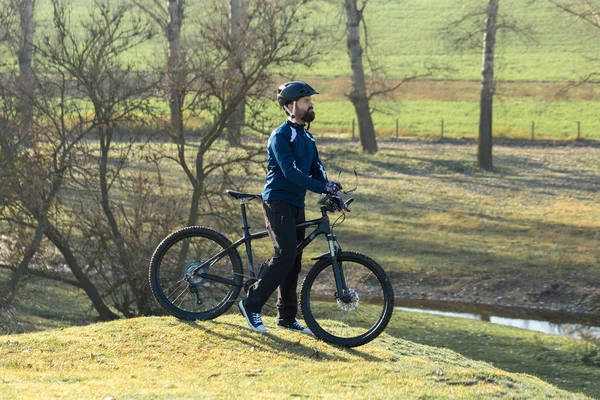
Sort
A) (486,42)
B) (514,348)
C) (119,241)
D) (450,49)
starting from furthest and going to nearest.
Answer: (450,49), (486,42), (514,348), (119,241)

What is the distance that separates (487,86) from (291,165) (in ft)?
87.2

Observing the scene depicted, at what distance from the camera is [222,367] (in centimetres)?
770

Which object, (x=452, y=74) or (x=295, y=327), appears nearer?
(x=295, y=327)

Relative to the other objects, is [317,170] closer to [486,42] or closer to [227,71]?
[227,71]

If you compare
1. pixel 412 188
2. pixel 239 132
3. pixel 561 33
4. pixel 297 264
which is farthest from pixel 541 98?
pixel 297 264

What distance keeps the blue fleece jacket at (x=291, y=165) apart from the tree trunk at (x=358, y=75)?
94.4ft

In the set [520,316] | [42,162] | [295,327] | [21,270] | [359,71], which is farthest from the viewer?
[359,71]

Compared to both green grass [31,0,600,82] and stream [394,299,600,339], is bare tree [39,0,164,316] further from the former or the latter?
green grass [31,0,600,82]

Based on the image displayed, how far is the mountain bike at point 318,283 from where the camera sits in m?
8.35

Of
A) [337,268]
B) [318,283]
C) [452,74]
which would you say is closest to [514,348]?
[318,283]

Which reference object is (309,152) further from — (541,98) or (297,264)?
(541,98)

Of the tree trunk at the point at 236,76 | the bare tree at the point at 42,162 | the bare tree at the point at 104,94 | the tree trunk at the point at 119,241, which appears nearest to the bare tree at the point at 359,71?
the tree trunk at the point at 236,76

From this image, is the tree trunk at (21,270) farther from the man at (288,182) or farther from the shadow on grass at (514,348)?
the man at (288,182)

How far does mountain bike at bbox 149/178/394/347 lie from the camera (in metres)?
8.35
